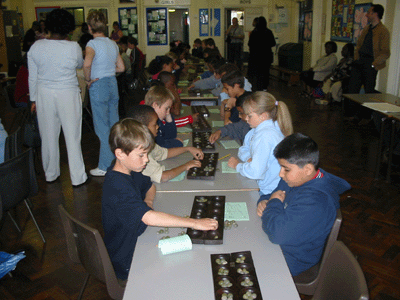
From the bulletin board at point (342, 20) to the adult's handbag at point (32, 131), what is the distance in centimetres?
658

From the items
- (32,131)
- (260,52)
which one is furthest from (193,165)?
(260,52)

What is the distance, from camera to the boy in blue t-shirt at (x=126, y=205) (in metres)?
1.54

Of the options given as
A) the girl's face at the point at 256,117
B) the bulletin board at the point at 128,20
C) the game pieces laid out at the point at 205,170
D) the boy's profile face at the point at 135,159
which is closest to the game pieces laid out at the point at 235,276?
the boy's profile face at the point at 135,159

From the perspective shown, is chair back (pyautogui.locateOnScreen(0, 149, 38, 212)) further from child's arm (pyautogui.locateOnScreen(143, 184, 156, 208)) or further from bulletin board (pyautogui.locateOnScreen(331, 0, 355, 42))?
bulletin board (pyautogui.locateOnScreen(331, 0, 355, 42))

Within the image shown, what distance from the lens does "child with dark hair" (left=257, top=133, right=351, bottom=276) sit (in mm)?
1517

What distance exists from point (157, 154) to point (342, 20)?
24.0 feet

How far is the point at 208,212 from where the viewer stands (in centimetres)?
167

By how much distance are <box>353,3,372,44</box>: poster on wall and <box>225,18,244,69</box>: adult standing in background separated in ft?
15.3

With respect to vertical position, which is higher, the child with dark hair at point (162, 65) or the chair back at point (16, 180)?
the child with dark hair at point (162, 65)

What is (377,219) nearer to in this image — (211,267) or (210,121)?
(210,121)

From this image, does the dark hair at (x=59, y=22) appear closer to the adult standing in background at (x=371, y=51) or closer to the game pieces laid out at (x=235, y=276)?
the game pieces laid out at (x=235, y=276)

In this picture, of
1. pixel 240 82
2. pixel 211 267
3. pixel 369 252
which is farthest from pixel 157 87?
pixel 369 252

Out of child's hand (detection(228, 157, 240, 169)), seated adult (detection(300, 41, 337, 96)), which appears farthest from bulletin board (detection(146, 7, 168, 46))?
child's hand (detection(228, 157, 240, 169))

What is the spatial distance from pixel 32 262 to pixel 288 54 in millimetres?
9663
